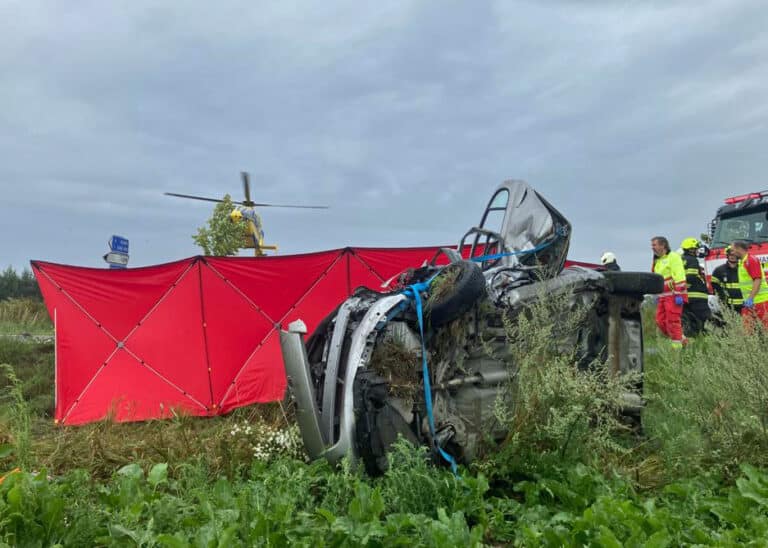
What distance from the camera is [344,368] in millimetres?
3475

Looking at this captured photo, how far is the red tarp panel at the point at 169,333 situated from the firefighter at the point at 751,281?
6.24 m

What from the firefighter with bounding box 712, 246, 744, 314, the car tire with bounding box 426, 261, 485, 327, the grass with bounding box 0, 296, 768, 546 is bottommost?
the grass with bounding box 0, 296, 768, 546

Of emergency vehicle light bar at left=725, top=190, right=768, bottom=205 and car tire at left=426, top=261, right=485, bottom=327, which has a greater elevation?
emergency vehicle light bar at left=725, top=190, right=768, bottom=205

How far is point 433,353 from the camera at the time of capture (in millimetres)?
3709

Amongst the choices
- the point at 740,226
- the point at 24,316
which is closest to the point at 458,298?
the point at 740,226

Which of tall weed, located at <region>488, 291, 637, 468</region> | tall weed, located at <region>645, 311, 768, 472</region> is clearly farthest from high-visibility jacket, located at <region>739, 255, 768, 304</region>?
tall weed, located at <region>488, 291, 637, 468</region>

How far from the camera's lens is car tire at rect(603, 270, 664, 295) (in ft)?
13.3

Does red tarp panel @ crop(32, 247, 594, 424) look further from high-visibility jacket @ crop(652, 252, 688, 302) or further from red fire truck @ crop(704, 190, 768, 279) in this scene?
red fire truck @ crop(704, 190, 768, 279)

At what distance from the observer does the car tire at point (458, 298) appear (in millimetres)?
3572

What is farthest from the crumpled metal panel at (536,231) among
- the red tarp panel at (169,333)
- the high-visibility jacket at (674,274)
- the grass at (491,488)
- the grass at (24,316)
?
the grass at (24,316)

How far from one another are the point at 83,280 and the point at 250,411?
2.79 m

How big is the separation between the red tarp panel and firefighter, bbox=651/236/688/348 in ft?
17.8

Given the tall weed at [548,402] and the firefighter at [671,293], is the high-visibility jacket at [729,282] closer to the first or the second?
the firefighter at [671,293]

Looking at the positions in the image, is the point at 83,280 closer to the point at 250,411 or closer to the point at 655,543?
the point at 250,411
